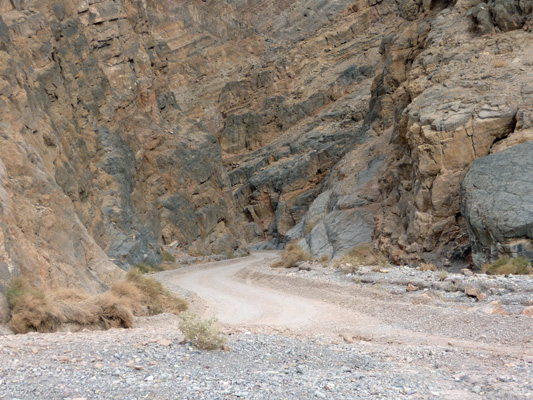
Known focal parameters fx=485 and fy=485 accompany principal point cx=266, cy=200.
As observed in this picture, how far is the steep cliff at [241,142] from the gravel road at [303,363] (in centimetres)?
535

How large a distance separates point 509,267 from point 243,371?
11.6 meters

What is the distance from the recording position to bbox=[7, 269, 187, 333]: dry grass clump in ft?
28.7

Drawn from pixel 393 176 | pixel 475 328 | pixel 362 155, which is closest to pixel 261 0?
pixel 362 155

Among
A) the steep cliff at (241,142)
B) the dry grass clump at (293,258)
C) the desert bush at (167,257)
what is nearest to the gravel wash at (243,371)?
the steep cliff at (241,142)

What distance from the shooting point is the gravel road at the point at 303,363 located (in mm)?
4758

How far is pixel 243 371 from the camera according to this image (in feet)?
18.4

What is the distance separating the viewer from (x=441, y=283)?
43.9ft

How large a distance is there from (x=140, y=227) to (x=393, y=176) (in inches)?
730

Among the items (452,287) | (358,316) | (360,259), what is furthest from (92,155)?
(452,287)

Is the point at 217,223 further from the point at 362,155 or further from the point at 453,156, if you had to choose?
the point at 453,156

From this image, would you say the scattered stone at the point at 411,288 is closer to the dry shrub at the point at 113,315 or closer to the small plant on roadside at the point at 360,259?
the small plant on roadside at the point at 360,259

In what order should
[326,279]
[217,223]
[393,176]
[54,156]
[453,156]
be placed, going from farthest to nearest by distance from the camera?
[217,223]
[393,176]
[54,156]
[453,156]
[326,279]

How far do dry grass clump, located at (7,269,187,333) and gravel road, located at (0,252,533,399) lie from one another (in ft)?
2.69

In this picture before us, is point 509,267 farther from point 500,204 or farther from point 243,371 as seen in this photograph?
point 243,371
